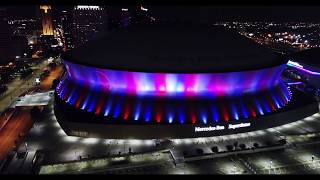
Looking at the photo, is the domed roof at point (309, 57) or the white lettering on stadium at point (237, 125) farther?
the domed roof at point (309, 57)

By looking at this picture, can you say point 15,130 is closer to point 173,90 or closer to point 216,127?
point 173,90

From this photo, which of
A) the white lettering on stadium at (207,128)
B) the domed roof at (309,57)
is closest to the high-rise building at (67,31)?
the domed roof at (309,57)

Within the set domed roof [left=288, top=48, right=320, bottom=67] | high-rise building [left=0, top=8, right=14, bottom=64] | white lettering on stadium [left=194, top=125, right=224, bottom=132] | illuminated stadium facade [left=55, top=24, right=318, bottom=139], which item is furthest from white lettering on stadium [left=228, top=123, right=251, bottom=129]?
high-rise building [left=0, top=8, right=14, bottom=64]

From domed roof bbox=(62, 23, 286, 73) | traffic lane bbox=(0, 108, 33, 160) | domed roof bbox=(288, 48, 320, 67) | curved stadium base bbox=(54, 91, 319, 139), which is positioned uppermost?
domed roof bbox=(62, 23, 286, 73)

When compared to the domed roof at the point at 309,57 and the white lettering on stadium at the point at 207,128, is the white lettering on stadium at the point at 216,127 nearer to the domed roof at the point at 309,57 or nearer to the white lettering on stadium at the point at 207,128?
the white lettering on stadium at the point at 207,128

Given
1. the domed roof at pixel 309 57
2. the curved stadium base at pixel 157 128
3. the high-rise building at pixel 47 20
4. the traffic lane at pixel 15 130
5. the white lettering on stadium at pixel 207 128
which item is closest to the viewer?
the curved stadium base at pixel 157 128

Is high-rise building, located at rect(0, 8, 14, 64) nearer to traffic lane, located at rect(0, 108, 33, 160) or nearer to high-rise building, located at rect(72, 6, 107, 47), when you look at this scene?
high-rise building, located at rect(72, 6, 107, 47)
